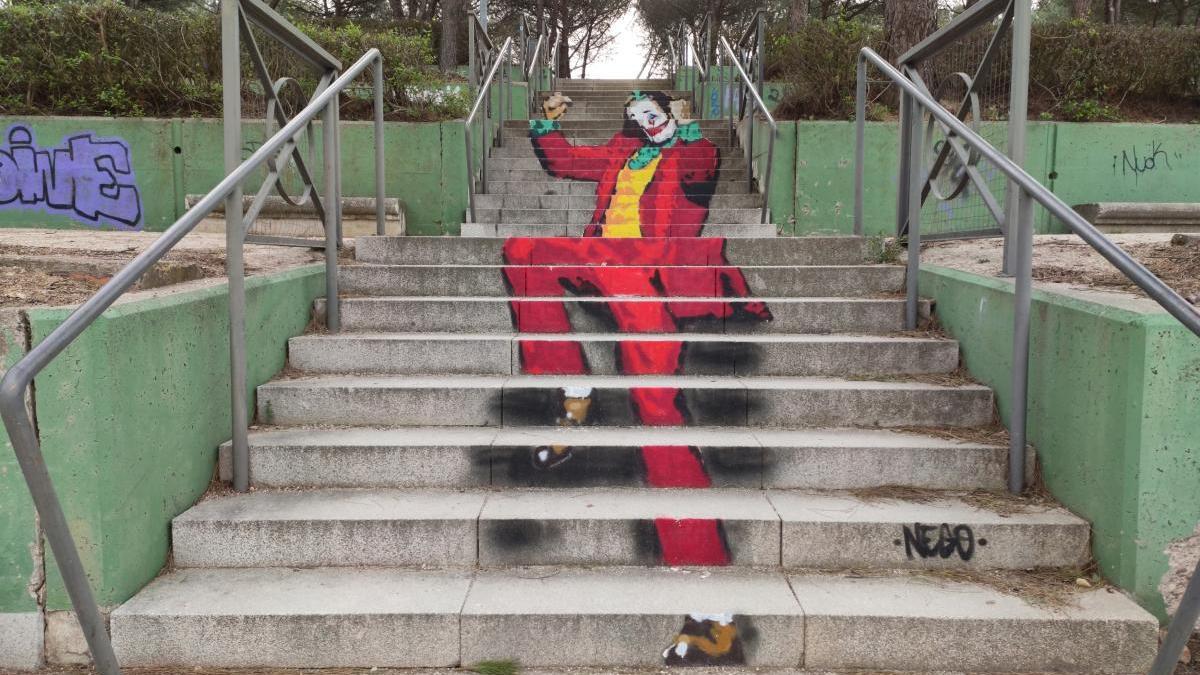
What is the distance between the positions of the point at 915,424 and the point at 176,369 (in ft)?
9.46

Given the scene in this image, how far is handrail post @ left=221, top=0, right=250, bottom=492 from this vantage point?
2.81 m

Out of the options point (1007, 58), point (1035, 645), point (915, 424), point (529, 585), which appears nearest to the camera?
point (1035, 645)

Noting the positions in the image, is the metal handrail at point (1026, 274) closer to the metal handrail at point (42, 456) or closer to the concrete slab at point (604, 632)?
the concrete slab at point (604, 632)

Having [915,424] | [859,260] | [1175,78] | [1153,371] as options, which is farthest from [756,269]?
[1175,78]

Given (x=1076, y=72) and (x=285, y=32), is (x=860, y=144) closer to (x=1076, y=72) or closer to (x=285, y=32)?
(x=285, y=32)

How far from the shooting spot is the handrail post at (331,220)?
377 centimetres

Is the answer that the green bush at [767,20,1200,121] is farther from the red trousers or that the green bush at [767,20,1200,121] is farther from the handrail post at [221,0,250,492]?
the handrail post at [221,0,250,492]

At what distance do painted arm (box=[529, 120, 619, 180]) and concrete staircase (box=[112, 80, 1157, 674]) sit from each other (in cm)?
368

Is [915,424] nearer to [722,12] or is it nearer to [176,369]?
[176,369]

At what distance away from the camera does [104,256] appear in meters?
3.59

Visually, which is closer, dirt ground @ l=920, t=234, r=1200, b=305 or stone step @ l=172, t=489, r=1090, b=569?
stone step @ l=172, t=489, r=1090, b=569

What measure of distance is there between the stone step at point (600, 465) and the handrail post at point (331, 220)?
100 centimetres

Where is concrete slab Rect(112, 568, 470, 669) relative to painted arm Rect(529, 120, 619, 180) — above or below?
below

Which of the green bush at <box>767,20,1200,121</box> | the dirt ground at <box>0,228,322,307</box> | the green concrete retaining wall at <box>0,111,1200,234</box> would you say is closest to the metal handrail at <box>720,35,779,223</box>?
the green concrete retaining wall at <box>0,111,1200,234</box>
